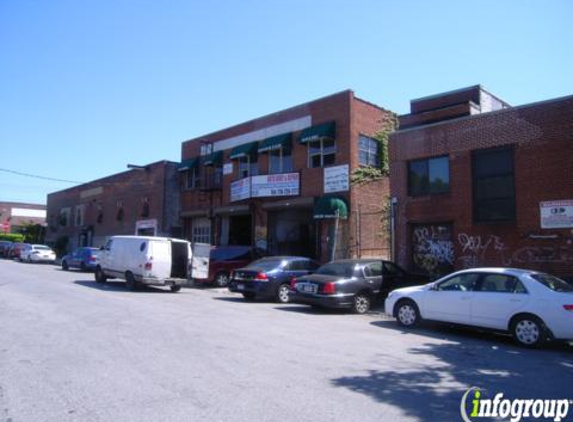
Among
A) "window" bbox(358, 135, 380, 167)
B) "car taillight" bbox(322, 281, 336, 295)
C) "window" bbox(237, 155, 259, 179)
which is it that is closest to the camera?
"car taillight" bbox(322, 281, 336, 295)

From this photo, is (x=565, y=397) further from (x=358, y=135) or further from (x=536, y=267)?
(x=358, y=135)

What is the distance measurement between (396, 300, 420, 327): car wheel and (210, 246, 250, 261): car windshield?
10.2 meters

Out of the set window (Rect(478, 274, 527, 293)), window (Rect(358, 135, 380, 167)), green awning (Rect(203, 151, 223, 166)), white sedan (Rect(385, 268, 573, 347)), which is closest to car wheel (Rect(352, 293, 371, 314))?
white sedan (Rect(385, 268, 573, 347))

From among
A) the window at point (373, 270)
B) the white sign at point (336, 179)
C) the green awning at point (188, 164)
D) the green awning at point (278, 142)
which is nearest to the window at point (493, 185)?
the window at point (373, 270)

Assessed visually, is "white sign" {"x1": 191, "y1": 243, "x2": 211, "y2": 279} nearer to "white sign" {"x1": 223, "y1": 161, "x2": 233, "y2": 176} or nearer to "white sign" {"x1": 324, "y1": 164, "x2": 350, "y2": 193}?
"white sign" {"x1": 324, "y1": 164, "x2": 350, "y2": 193}

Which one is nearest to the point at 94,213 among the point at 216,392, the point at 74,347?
the point at 74,347

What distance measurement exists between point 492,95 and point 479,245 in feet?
30.0

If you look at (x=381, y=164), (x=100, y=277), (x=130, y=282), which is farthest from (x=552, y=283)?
(x=100, y=277)

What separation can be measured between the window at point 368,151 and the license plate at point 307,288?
972 centimetres

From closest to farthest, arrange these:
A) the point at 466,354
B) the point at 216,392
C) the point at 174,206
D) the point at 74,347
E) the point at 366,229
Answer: the point at 216,392
the point at 74,347
the point at 466,354
the point at 366,229
the point at 174,206

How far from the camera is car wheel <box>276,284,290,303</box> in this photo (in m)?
15.3

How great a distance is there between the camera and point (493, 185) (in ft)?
49.6

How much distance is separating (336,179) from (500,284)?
12.1 metres

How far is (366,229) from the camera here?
2086 cm
